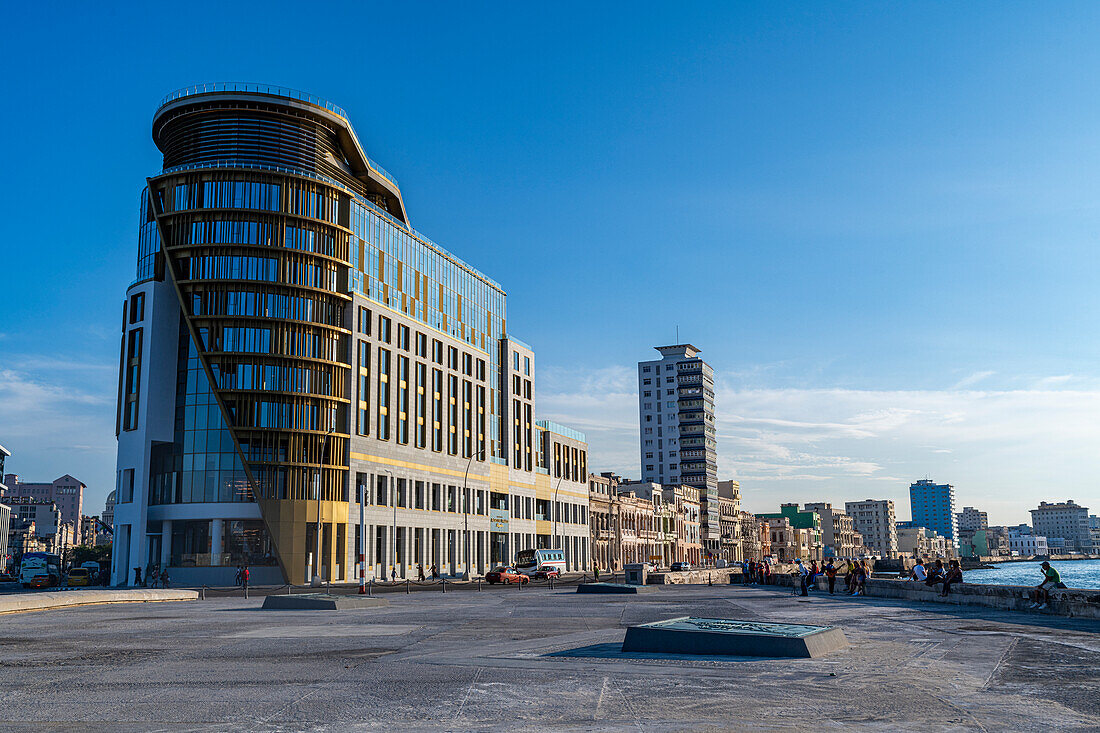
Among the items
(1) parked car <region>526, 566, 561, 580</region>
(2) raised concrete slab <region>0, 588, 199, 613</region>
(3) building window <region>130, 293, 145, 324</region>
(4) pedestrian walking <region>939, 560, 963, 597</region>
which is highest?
(3) building window <region>130, 293, 145, 324</region>

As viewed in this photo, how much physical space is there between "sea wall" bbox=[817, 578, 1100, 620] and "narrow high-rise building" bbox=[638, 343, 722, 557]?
145 metres

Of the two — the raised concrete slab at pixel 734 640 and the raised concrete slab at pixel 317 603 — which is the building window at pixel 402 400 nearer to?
the raised concrete slab at pixel 317 603

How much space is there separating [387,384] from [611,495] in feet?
207

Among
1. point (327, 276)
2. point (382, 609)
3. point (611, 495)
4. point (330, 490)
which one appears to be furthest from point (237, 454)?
point (611, 495)

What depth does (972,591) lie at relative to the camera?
33.2 meters

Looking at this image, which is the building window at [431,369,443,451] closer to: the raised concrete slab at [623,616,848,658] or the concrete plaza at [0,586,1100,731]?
the concrete plaza at [0,586,1100,731]

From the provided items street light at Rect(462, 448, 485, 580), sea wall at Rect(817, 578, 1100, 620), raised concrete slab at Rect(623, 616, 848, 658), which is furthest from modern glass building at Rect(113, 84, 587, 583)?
raised concrete slab at Rect(623, 616, 848, 658)

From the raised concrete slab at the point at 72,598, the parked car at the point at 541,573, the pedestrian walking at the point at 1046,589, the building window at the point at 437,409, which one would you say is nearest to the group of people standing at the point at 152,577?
the raised concrete slab at the point at 72,598

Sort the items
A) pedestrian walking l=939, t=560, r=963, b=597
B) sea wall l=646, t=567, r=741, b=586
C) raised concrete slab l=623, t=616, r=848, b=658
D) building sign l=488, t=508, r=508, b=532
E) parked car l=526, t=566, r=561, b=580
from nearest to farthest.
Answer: raised concrete slab l=623, t=616, r=848, b=658, pedestrian walking l=939, t=560, r=963, b=597, sea wall l=646, t=567, r=741, b=586, parked car l=526, t=566, r=561, b=580, building sign l=488, t=508, r=508, b=532

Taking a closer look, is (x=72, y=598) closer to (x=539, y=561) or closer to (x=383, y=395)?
(x=383, y=395)

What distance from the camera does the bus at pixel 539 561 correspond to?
85.4 meters

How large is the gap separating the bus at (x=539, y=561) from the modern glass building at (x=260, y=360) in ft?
37.9

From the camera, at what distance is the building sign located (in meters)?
106

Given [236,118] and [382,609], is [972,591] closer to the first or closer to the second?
[382,609]
